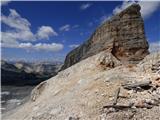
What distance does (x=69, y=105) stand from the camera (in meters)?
23.5

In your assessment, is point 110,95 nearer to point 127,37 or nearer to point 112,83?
point 112,83

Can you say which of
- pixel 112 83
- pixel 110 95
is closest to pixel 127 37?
pixel 112 83

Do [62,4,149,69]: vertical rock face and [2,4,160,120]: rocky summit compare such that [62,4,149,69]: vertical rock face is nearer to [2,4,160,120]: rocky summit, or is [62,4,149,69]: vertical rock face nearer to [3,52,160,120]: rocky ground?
[2,4,160,120]: rocky summit

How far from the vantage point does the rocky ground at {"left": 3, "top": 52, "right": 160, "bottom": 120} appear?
20.7 meters

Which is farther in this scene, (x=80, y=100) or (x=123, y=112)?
(x=80, y=100)

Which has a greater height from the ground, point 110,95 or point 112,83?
point 112,83

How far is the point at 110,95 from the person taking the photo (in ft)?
73.7

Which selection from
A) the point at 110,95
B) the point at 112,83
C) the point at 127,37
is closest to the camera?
the point at 110,95

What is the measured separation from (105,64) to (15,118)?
10.2 meters

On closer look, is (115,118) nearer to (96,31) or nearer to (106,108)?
(106,108)

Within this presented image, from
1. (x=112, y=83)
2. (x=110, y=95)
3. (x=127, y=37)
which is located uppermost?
(x=127, y=37)

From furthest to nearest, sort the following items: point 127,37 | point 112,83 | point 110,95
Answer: point 127,37 < point 112,83 < point 110,95

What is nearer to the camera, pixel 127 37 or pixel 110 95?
pixel 110 95

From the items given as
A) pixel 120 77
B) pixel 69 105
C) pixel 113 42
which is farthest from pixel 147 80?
pixel 113 42
